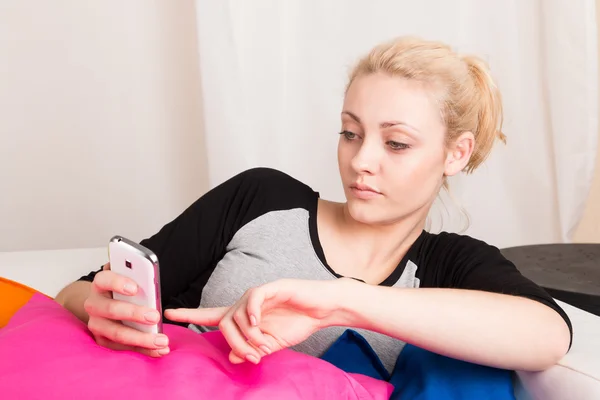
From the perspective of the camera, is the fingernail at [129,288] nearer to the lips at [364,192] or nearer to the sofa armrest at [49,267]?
the lips at [364,192]

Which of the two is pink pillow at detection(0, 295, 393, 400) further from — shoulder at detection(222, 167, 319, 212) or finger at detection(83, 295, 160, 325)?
shoulder at detection(222, 167, 319, 212)

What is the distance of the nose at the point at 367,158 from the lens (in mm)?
1197

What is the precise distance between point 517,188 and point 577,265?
2.23 ft

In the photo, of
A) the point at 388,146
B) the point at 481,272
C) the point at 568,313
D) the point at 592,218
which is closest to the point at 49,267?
the point at 388,146

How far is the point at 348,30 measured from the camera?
2184mm

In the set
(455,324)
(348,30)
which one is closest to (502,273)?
(455,324)

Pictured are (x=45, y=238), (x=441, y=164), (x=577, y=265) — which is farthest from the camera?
(x=45, y=238)

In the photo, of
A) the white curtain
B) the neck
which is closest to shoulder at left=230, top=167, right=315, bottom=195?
the neck

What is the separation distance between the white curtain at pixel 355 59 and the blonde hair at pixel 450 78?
0.83 meters

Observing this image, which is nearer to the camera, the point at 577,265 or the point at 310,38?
the point at 577,265

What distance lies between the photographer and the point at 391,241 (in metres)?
1.30

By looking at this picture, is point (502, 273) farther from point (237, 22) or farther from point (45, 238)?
point (45, 238)

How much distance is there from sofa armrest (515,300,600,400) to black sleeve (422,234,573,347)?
0.14ft

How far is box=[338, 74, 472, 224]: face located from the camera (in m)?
1.21
